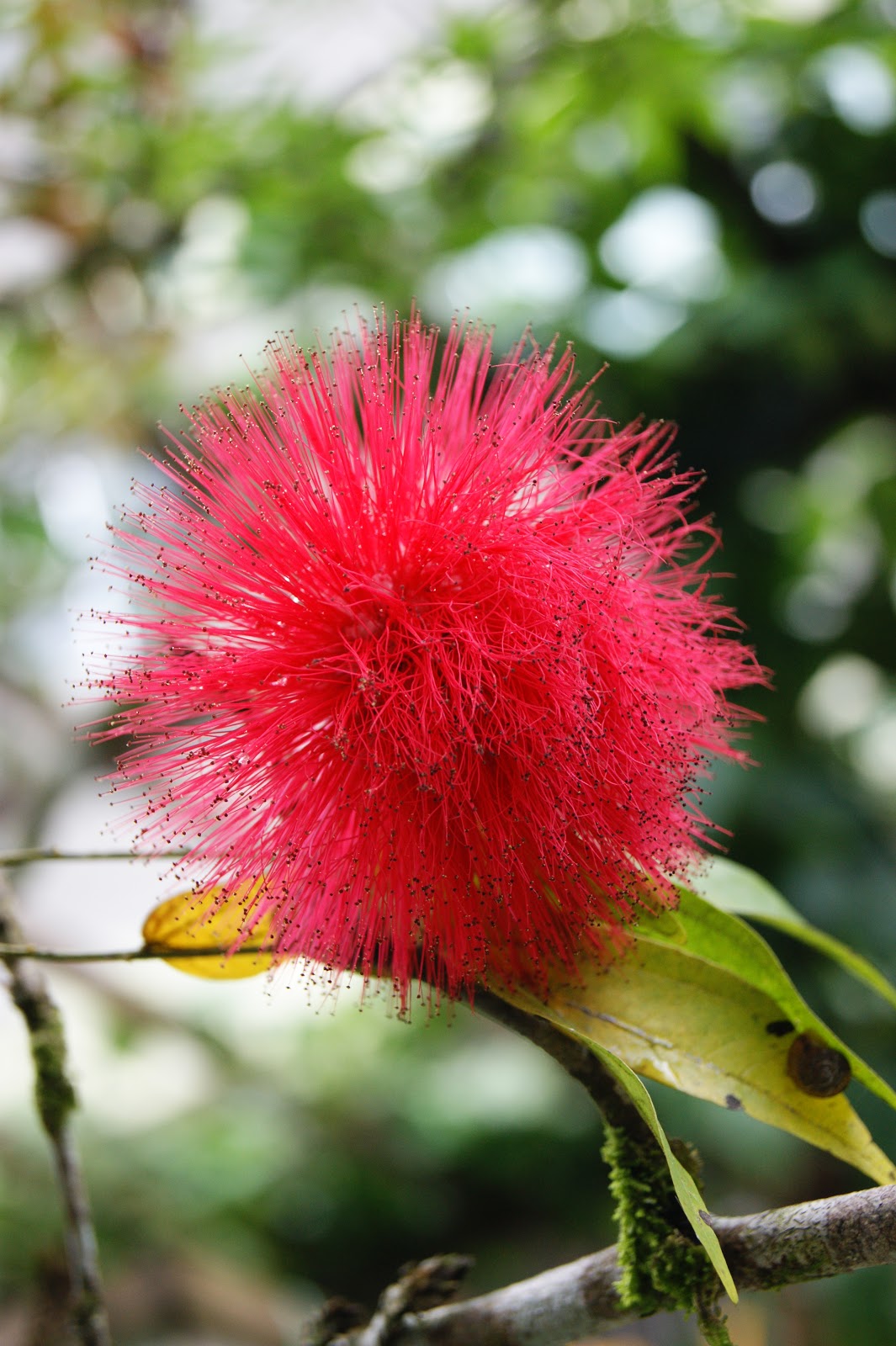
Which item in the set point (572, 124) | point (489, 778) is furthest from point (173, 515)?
point (572, 124)

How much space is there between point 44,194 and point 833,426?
153 centimetres

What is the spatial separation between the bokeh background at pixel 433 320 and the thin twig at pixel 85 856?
901mm

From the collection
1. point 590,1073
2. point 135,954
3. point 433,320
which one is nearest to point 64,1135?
point 135,954

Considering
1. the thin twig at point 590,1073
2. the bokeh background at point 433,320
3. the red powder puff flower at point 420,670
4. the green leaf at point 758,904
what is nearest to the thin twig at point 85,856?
the red powder puff flower at point 420,670

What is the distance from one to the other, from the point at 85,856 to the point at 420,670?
0.77ft

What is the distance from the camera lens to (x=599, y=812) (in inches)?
21.2

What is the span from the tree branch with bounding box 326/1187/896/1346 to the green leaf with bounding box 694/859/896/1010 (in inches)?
7.5

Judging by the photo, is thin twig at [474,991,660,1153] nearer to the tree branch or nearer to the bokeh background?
the tree branch

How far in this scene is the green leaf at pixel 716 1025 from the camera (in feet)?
1.77

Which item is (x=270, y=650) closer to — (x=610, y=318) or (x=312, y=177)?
(x=312, y=177)

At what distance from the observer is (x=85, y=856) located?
64cm

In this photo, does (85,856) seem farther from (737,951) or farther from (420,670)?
(737,951)

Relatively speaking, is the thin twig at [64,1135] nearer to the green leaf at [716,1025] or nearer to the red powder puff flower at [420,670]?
the red powder puff flower at [420,670]

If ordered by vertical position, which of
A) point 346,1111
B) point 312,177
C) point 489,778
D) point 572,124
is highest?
point 312,177
